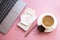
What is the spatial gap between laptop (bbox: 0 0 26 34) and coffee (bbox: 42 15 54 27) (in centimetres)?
17

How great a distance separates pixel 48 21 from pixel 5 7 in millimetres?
294

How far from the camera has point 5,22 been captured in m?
1.00

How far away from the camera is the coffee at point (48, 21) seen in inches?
37.8

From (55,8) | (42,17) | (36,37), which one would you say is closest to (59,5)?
(55,8)

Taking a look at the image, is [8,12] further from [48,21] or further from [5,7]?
[48,21]

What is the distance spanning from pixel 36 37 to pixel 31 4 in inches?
9.2

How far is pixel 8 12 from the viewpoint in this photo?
3.37ft

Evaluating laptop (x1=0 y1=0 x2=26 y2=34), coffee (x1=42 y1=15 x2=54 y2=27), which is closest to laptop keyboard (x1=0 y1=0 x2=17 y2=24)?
laptop (x1=0 y1=0 x2=26 y2=34)

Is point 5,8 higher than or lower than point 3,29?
higher

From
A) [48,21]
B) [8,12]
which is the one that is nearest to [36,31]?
[48,21]

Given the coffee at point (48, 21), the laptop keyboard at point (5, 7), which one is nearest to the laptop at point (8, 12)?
the laptop keyboard at point (5, 7)

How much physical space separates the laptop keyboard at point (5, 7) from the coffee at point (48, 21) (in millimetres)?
238

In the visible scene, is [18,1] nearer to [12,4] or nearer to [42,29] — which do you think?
[12,4]

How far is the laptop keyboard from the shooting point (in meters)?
1.00
